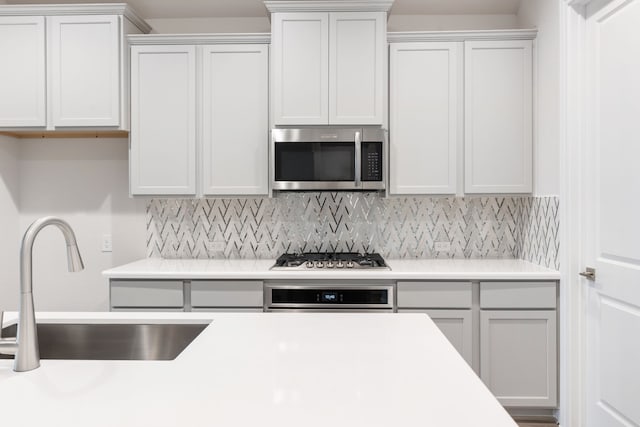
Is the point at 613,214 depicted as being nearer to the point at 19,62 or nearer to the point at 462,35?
the point at 462,35

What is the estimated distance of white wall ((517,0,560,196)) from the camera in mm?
2605

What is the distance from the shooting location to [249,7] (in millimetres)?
3176

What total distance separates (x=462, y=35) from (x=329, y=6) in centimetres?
87

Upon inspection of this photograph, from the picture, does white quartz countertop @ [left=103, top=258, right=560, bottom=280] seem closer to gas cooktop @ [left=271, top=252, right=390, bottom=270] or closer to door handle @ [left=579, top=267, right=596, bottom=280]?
gas cooktop @ [left=271, top=252, right=390, bottom=270]

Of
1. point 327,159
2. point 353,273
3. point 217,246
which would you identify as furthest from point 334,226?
point 217,246

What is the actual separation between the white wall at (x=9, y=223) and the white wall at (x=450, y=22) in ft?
9.42

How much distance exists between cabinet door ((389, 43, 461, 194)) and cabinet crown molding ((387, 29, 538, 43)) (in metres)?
0.04

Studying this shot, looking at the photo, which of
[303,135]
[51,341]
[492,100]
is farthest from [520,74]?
[51,341]

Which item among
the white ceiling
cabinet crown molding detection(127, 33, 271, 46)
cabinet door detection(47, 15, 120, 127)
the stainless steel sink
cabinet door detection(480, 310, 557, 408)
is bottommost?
cabinet door detection(480, 310, 557, 408)

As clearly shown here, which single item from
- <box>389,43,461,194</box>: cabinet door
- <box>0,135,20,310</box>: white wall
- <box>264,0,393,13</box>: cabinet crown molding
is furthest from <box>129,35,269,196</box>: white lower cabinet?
<box>0,135,20,310</box>: white wall

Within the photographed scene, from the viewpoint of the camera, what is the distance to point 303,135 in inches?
110

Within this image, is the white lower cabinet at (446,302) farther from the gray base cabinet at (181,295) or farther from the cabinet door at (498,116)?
the gray base cabinet at (181,295)

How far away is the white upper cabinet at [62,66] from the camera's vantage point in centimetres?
280

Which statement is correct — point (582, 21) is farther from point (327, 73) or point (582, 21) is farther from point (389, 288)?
point (389, 288)
